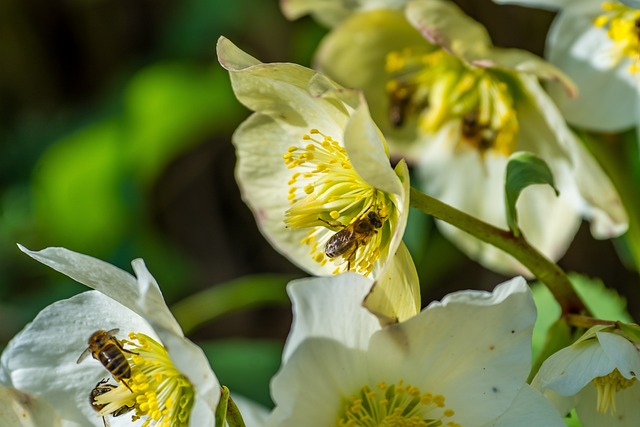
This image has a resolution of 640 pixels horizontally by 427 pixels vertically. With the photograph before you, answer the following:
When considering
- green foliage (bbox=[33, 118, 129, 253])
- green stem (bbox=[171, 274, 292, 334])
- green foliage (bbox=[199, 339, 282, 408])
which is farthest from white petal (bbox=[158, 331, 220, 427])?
green foliage (bbox=[33, 118, 129, 253])

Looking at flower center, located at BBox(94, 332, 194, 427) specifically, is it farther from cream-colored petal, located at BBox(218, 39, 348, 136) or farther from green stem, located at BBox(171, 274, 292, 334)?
green stem, located at BBox(171, 274, 292, 334)

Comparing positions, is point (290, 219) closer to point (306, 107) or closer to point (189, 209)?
point (306, 107)

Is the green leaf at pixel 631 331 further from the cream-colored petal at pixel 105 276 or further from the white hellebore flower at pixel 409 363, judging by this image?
the cream-colored petal at pixel 105 276

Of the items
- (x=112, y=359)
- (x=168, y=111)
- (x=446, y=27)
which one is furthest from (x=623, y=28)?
(x=168, y=111)

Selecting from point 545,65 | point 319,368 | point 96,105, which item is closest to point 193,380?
point 319,368

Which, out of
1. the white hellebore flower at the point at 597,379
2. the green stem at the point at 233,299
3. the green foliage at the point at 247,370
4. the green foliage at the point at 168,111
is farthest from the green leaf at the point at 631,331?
the green foliage at the point at 168,111

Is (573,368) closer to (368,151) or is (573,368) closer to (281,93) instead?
(368,151)
